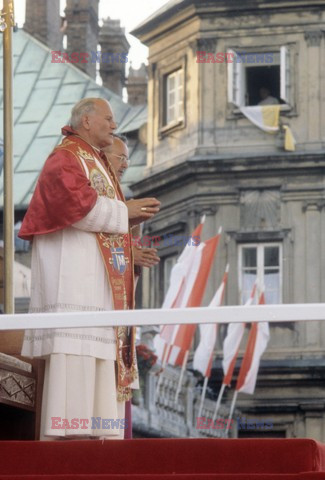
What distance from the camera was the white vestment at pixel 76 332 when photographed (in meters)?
7.21

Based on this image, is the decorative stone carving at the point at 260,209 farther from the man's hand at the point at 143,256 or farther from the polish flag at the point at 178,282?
the man's hand at the point at 143,256

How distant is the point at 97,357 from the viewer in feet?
24.2

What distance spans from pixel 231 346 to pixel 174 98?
668cm

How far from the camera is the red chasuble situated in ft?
24.6

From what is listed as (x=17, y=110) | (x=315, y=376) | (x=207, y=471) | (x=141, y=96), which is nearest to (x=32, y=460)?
(x=207, y=471)

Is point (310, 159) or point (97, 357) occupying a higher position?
point (310, 159)

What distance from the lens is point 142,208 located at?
7730 millimetres

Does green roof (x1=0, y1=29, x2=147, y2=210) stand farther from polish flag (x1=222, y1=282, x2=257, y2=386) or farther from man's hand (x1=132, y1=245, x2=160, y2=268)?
man's hand (x1=132, y1=245, x2=160, y2=268)

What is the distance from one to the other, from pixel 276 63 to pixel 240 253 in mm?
4129

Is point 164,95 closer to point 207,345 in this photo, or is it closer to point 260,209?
point 260,209

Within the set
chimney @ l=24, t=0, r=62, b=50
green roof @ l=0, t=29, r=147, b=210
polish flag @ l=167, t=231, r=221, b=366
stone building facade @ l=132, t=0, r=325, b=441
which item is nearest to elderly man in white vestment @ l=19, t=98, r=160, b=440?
polish flag @ l=167, t=231, r=221, b=366

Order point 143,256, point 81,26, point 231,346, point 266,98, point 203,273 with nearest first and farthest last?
point 143,256 < point 203,273 < point 231,346 < point 266,98 < point 81,26

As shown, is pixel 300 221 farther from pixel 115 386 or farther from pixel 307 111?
pixel 115 386

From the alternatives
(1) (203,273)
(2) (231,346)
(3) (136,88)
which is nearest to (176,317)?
(1) (203,273)
